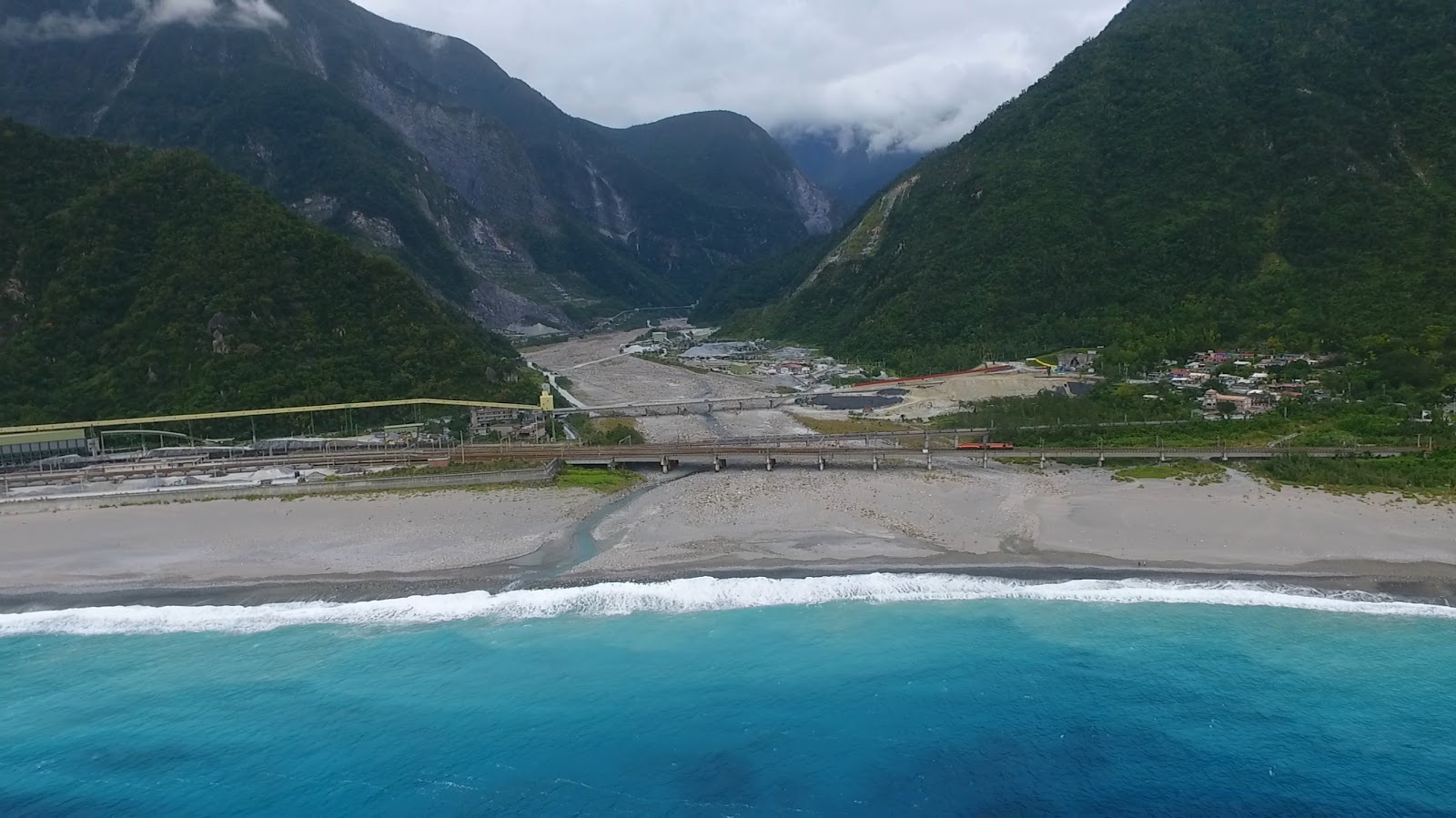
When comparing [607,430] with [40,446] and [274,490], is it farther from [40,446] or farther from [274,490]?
[40,446]

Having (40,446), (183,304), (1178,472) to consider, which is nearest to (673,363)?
(183,304)

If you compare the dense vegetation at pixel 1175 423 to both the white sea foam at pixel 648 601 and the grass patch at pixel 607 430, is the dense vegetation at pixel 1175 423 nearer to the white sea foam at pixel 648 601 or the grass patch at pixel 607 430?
the white sea foam at pixel 648 601

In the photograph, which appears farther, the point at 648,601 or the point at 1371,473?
the point at 1371,473

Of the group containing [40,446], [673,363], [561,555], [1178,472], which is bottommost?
[561,555]

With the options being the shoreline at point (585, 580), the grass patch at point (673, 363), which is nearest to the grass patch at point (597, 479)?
the shoreline at point (585, 580)

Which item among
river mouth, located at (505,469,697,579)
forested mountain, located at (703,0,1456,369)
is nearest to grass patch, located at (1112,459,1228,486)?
river mouth, located at (505,469,697,579)
